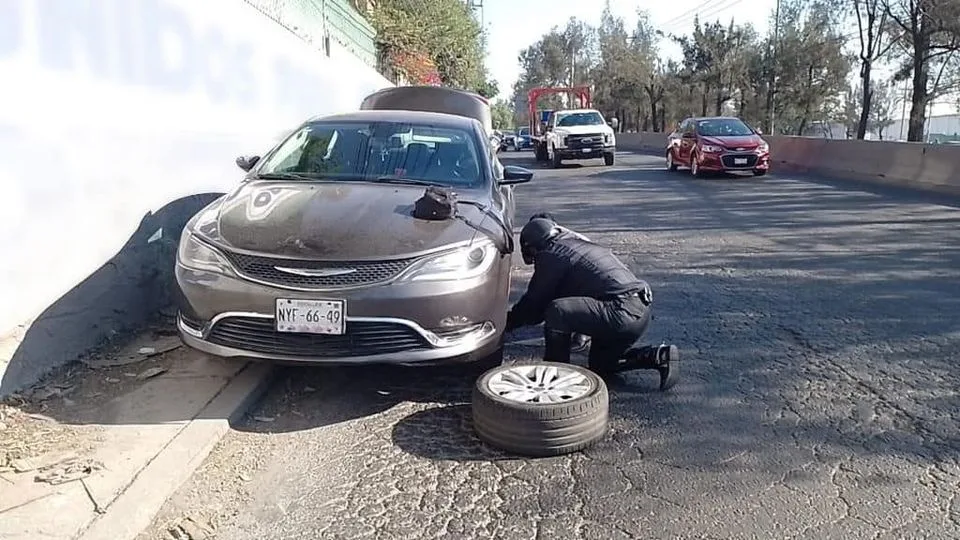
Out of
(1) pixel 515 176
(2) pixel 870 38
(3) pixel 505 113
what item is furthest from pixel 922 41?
(3) pixel 505 113

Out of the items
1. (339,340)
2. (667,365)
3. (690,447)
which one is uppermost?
(339,340)

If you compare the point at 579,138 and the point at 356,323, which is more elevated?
the point at 579,138

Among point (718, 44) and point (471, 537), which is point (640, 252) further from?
point (718, 44)

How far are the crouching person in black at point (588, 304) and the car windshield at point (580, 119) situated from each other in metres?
20.9

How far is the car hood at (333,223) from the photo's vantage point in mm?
4207

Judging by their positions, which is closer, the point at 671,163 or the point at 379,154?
the point at 379,154

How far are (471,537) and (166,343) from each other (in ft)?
9.62

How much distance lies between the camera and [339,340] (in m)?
4.11

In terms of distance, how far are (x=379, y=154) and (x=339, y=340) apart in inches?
77.7

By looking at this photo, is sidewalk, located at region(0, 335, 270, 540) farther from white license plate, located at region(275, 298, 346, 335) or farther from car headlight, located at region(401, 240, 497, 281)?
car headlight, located at region(401, 240, 497, 281)

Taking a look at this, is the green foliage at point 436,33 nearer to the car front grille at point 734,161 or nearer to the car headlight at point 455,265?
the car front grille at point 734,161

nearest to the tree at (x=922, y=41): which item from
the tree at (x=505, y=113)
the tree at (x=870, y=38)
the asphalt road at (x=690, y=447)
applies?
the tree at (x=870, y=38)

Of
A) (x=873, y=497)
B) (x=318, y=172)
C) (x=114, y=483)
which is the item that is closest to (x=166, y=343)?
(x=318, y=172)

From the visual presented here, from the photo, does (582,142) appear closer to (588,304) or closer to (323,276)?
(588,304)
